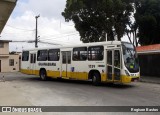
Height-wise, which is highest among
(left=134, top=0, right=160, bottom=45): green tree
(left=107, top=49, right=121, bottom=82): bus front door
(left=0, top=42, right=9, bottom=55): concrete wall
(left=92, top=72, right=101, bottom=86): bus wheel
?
(left=134, top=0, right=160, bottom=45): green tree

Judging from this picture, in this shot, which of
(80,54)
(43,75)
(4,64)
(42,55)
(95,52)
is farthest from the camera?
(4,64)

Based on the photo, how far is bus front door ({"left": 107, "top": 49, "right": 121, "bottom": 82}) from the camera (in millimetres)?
18422

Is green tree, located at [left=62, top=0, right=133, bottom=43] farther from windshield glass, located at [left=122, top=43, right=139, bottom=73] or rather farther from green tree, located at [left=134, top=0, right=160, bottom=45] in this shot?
windshield glass, located at [left=122, top=43, right=139, bottom=73]

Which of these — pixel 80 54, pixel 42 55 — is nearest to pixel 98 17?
pixel 42 55

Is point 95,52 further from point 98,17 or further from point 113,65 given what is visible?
point 98,17

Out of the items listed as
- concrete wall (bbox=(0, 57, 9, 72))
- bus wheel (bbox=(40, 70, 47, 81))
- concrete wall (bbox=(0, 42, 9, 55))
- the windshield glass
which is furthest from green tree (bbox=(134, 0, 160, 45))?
concrete wall (bbox=(0, 57, 9, 72))

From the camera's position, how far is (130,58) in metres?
18.8

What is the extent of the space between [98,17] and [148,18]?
6.24m

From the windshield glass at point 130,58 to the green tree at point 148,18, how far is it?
16874mm

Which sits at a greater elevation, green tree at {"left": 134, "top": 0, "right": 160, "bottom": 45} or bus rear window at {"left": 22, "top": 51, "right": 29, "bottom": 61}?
green tree at {"left": 134, "top": 0, "right": 160, "bottom": 45}

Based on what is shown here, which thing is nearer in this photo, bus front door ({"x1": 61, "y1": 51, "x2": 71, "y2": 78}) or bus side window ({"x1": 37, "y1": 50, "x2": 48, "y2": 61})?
bus front door ({"x1": 61, "y1": 51, "x2": 71, "y2": 78})

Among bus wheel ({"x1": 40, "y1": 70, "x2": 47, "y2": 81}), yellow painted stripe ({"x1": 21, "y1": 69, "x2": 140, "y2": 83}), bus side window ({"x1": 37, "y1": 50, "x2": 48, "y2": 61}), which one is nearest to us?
yellow painted stripe ({"x1": 21, "y1": 69, "x2": 140, "y2": 83})

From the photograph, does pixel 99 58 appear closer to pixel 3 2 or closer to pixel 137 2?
pixel 3 2

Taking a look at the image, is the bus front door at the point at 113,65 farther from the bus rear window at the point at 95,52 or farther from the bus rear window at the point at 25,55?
the bus rear window at the point at 25,55
